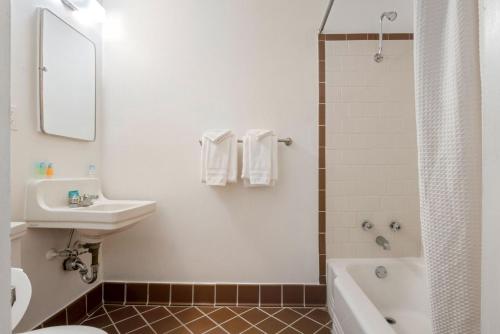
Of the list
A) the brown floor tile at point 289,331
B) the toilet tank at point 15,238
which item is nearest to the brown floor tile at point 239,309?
the brown floor tile at point 289,331

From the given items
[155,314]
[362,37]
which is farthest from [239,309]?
[362,37]

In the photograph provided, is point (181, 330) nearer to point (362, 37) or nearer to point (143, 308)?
point (143, 308)

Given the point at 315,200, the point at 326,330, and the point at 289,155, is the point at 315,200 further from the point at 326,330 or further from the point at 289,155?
the point at 326,330

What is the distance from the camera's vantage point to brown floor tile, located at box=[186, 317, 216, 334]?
1547mm

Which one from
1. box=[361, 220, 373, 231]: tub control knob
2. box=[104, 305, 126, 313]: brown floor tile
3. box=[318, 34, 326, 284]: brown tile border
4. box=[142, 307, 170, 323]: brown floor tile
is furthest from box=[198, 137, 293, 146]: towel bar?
box=[104, 305, 126, 313]: brown floor tile

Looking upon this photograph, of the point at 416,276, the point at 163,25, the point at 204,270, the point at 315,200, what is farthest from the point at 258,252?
Answer: the point at 163,25

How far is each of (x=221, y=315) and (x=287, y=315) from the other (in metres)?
0.44

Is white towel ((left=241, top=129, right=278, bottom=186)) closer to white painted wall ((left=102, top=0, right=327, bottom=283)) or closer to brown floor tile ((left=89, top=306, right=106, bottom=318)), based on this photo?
white painted wall ((left=102, top=0, right=327, bottom=283))

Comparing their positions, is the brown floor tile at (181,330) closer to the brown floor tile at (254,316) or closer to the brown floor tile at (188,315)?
the brown floor tile at (188,315)

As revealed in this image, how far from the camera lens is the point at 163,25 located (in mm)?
1872

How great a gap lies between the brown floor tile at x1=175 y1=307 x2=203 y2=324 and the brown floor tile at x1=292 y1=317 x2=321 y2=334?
2.07 ft

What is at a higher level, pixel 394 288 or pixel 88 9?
pixel 88 9

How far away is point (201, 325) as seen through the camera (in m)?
1.60

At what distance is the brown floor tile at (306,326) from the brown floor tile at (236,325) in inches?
12.0
